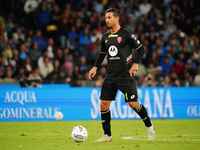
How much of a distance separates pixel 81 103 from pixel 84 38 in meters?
4.51

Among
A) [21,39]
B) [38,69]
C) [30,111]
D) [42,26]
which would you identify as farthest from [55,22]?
[30,111]

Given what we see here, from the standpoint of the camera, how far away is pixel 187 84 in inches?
539

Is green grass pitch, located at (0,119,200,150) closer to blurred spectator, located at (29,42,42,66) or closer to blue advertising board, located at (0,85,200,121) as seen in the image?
blue advertising board, located at (0,85,200,121)

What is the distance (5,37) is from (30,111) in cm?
443

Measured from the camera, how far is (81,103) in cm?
1309

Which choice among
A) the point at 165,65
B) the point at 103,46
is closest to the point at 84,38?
the point at 165,65

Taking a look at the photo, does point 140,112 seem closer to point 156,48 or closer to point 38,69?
point 38,69

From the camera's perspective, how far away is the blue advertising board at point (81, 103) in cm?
1278

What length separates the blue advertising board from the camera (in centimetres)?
1278

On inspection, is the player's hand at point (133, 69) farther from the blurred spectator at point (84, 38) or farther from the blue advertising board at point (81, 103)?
the blurred spectator at point (84, 38)

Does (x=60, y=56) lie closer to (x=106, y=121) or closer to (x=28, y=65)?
(x=28, y=65)

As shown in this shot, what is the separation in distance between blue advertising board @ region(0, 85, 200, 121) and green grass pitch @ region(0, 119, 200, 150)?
5.07 ft

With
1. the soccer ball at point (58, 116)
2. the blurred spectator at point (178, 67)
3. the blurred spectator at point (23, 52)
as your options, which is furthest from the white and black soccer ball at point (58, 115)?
the blurred spectator at point (178, 67)

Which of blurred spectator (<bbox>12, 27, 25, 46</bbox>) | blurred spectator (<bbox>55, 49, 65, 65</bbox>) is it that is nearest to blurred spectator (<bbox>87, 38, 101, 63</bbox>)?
blurred spectator (<bbox>55, 49, 65, 65</bbox>)
